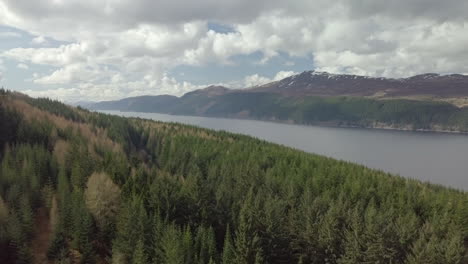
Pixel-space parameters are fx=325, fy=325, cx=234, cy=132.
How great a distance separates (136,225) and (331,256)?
32.0 meters

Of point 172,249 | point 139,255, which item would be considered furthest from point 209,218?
point 139,255

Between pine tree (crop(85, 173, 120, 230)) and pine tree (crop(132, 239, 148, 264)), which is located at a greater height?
pine tree (crop(85, 173, 120, 230))

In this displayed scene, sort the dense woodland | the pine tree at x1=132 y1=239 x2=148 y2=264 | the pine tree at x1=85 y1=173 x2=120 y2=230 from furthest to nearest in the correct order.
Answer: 1. the pine tree at x1=85 y1=173 x2=120 y2=230
2. the dense woodland
3. the pine tree at x1=132 y1=239 x2=148 y2=264

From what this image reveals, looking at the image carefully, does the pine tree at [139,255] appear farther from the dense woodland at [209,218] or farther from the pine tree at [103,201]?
the pine tree at [103,201]

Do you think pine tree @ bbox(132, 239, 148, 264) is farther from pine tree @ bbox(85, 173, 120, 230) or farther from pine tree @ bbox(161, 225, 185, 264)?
pine tree @ bbox(85, 173, 120, 230)

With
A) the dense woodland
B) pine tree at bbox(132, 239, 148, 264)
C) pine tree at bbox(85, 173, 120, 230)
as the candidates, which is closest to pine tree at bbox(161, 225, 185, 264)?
the dense woodland

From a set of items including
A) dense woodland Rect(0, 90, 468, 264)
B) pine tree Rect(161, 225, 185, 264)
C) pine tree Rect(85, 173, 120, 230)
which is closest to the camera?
pine tree Rect(161, 225, 185, 264)

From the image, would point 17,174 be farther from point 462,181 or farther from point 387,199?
point 462,181

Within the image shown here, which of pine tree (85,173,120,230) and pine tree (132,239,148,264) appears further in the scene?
pine tree (85,173,120,230)

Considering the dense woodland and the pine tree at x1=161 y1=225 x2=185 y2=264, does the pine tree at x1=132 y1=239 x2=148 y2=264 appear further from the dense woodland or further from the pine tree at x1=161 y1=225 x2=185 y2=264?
the pine tree at x1=161 y1=225 x2=185 y2=264


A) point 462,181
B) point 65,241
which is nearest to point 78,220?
point 65,241

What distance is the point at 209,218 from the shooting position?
204ft

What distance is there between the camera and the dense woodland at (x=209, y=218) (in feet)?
160

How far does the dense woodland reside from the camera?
160ft
